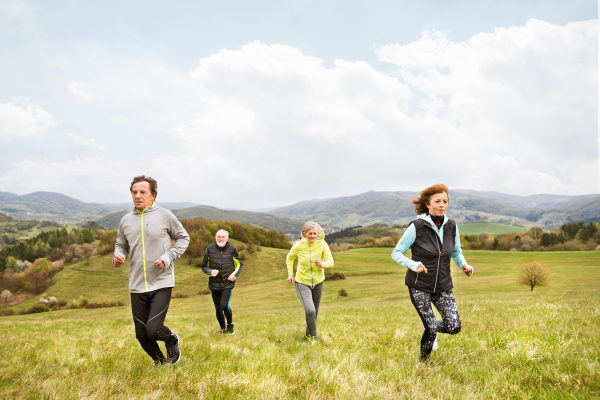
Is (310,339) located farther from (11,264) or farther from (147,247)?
(11,264)

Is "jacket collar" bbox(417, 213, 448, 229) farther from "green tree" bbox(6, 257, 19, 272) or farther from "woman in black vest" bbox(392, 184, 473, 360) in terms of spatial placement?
"green tree" bbox(6, 257, 19, 272)

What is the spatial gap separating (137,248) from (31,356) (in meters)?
2.93

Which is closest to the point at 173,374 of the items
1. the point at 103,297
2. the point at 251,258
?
the point at 103,297

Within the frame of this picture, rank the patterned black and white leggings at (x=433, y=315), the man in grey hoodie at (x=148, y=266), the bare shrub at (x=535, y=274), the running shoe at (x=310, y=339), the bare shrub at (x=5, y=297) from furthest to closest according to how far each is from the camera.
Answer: the bare shrub at (x=5, y=297)
the bare shrub at (x=535, y=274)
the running shoe at (x=310, y=339)
the man in grey hoodie at (x=148, y=266)
the patterned black and white leggings at (x=433, y=315)

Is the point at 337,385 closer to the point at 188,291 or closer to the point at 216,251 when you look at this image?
the point at 216,251

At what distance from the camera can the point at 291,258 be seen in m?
7.01

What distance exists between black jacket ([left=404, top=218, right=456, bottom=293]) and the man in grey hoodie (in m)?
3.87

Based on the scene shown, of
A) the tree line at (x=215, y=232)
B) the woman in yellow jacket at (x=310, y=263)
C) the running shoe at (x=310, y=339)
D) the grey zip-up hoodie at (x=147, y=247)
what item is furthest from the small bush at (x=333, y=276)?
the grey zip-up hoodie at (x=147, y=247)

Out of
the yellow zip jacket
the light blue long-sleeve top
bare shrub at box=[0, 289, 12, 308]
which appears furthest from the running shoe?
bare shrub at box=[0, 289, 12, 308]

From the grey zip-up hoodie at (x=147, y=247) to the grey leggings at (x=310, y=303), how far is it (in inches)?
118

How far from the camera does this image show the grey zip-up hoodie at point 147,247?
4473 mm

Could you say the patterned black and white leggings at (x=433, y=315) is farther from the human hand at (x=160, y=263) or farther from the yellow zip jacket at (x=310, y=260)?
the human hand at (x=160, y=263)

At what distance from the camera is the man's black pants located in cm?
432

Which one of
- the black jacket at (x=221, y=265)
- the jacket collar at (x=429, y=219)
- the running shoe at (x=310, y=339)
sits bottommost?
the running shoe at (x=310, y=339)
